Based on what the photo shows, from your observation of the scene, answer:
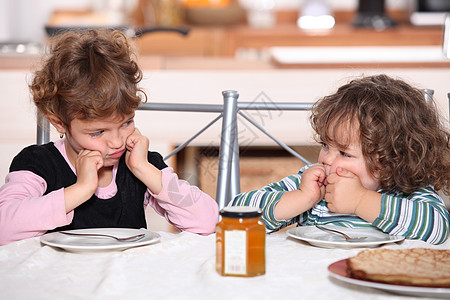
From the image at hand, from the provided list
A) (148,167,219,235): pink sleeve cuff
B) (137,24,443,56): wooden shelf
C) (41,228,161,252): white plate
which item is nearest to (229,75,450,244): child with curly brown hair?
(148,167,219,235): pink sleeve cuff

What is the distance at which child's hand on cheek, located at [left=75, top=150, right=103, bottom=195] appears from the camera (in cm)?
119

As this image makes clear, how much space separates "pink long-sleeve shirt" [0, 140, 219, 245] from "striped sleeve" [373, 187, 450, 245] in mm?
346

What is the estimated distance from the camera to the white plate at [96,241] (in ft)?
3.26

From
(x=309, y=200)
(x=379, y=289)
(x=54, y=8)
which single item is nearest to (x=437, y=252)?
(x=379, y=289)

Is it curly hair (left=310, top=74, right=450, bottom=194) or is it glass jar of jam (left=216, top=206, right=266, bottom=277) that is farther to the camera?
curly hair (left=310, top=74, right=450, bottom=194)

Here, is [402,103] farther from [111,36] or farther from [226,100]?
[111,36]

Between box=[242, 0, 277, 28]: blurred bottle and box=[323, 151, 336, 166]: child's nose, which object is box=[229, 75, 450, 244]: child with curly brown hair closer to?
box=[323, 151, 336, 166]: child's nose

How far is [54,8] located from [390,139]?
3812 mm

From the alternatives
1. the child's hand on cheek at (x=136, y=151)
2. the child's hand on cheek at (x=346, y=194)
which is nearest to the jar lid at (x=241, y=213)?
the child's hand on cheek at (x=346, y=194)

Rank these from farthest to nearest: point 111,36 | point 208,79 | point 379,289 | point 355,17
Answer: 1. point 355,17
2. point 208,79
3. point 111,36
4. point 379,289

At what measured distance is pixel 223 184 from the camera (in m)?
1.56

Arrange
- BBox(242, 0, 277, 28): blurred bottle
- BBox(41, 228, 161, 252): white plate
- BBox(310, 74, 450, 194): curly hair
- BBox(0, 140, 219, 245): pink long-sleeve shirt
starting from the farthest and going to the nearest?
BBox(242, 0, 277, 28): blurred bottle, BBox(310, 74, 450, 194): curly hair, BBox(0, 140, 219, 245): pink long-sleeve shirt, BBox(41, 228, 161, 252): white plate

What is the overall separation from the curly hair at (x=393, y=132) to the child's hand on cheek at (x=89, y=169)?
0.44 meters

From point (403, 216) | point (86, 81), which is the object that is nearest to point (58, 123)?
point (86, 81)
